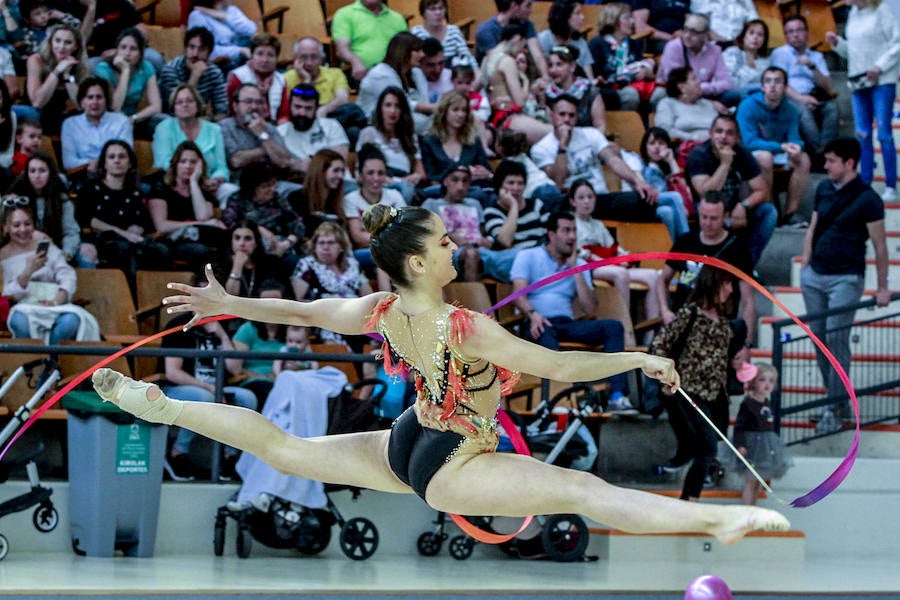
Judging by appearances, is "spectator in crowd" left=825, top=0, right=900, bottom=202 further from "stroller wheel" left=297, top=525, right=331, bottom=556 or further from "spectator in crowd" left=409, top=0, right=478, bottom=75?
"stroller wheel" left=297, top=525, right=331, bottom=556

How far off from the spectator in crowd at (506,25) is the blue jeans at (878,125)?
245 cm

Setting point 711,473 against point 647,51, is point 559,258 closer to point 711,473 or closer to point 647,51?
point 711,473

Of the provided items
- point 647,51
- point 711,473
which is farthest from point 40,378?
point 647,51

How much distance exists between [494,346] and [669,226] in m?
6.16

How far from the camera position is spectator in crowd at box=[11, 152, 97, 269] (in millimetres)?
8234

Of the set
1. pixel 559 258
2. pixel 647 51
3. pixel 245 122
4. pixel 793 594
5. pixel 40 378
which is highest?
pixel 647 51

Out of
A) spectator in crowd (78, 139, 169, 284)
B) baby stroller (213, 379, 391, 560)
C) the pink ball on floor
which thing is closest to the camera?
the pink ball on floor

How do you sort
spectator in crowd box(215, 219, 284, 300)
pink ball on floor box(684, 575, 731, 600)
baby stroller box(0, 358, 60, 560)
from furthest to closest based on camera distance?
spectator in crowd box(215, 219, 284, 300), baby stroller box(0, 358, 60, 560), pink ball on floor box(684, 575, 731, 600)

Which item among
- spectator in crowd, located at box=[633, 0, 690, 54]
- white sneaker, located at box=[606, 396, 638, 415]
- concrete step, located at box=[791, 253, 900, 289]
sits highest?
spectator in crowd, located at box=[633, 0, 690, 54]

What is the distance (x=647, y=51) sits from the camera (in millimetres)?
12258

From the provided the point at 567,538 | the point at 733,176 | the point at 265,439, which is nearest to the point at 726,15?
the point at 733,176

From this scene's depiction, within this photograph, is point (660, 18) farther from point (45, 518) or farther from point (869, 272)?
point (45, 518)

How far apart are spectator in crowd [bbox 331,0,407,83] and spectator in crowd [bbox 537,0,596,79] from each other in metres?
1.34

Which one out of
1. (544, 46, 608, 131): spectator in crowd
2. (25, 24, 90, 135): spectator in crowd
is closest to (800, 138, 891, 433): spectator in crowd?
(544, 46, 608, 131): spectator in crowd
